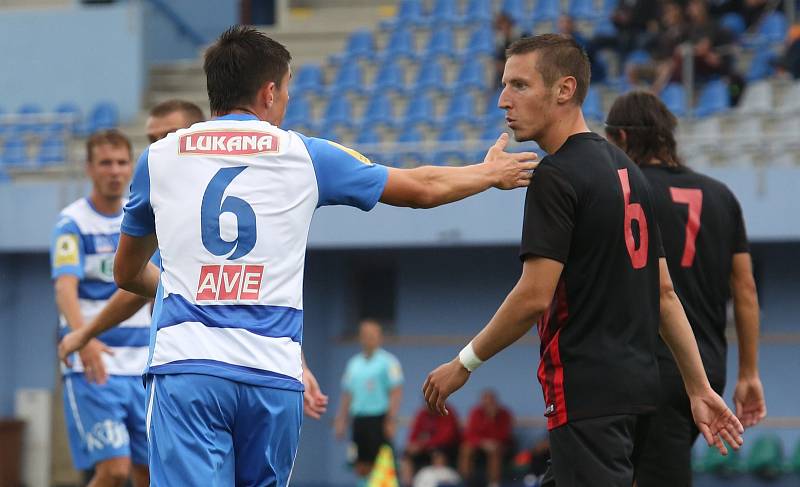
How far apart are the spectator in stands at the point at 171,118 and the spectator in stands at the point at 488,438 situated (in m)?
9.89

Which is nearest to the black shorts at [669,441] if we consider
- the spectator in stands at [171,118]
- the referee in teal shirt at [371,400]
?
the spectator in stands at [171,118]

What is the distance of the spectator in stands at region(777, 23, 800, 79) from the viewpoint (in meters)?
15.4

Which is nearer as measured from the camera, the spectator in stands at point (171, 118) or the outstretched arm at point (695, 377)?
the outstretched arm at point (695, 377)

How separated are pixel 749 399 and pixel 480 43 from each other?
1318cm

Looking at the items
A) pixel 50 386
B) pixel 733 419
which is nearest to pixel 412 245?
pixel 50 386

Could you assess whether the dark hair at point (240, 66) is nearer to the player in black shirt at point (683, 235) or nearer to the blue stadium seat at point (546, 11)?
the player in black shirt at point (683, 235)

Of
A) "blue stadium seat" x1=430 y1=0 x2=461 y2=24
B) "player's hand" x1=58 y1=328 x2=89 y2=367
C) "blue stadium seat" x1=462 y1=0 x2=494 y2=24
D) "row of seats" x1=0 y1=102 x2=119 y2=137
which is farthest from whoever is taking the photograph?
"blue stadium seat" x1=430 y1=0 x2=461 y2=24

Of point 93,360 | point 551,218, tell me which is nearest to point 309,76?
point 93,360

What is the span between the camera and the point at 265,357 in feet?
15.5

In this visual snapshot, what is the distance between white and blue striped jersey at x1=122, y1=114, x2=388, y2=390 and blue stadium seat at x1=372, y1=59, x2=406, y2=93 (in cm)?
1433

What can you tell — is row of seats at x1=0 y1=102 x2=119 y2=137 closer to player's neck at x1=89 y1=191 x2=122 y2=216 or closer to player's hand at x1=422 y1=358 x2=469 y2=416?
player's neck at x1=89 y1=191 x2=122 y2=216

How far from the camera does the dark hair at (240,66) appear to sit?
4828mm

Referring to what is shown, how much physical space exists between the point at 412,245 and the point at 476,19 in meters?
4.52

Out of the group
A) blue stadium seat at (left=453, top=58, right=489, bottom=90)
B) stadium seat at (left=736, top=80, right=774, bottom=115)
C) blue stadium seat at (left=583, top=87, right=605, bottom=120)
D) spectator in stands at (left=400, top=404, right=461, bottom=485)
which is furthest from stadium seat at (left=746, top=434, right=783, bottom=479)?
blue stadium seat at (left=453, top=58, right=489, bottom=90)
